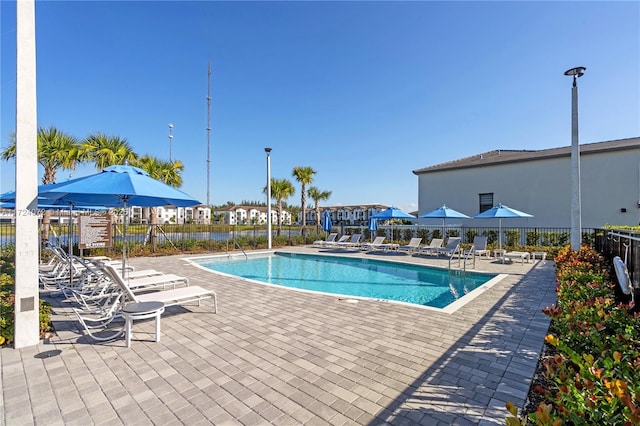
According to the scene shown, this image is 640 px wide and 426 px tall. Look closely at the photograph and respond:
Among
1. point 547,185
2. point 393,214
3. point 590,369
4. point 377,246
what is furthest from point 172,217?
point 590,369

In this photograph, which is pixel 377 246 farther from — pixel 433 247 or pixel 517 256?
pixel 517 256

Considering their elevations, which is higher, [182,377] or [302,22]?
[302,22]

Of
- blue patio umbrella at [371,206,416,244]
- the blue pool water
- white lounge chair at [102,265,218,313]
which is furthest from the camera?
blue patio umbrella at [371,206,416,244]

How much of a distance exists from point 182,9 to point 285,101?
890 cm

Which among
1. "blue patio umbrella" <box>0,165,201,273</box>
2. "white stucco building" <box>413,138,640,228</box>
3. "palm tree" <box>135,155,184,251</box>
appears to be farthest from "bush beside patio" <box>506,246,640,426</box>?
"palm tree" <box>135,155,184,251</box>

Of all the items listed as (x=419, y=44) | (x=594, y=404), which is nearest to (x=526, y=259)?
(x=419, y=44)

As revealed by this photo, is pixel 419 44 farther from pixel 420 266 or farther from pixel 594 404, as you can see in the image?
pixel 594 404

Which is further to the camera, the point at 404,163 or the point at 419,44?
the point at 404,163

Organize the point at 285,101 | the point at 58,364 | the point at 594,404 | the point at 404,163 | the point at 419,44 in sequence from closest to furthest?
1. the point at 594,404
2. the point at 58,364
3. the point at 419,44
4. the point at 285,101
5. the point at 404,163

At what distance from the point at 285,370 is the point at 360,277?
7.72 metres

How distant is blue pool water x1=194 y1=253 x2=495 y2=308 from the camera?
28.1 ft

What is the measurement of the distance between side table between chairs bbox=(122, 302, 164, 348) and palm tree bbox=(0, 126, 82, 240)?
11770 mm

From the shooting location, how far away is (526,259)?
1259 centimetres

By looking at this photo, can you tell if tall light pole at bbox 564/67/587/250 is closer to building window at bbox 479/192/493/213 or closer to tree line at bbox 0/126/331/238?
building window at bbox 479/192/493/213
